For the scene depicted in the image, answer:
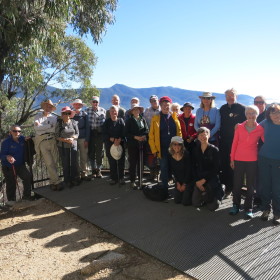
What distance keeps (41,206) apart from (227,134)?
3.24 meters

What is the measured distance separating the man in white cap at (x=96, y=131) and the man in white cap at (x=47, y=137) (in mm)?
763

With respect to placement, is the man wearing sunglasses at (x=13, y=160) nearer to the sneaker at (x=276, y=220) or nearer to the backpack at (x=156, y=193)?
the backpack at (x=156, y=193)

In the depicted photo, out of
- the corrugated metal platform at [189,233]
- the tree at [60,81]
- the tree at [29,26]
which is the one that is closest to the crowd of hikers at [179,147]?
the corrugated metal platform at [189,233]

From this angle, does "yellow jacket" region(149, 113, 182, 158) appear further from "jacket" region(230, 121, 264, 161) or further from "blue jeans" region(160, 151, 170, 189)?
"jacket" region(230, 121, 264, 161)

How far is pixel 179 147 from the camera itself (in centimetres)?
404

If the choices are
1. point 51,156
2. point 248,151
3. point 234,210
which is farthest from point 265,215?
point 51,156

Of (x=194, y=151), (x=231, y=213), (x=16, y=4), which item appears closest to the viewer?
(x=231, y=213)

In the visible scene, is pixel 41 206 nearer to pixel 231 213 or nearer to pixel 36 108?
pixel 231 213

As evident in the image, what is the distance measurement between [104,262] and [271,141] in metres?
2.46

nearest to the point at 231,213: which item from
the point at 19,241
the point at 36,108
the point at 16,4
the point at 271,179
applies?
the point at 271,179

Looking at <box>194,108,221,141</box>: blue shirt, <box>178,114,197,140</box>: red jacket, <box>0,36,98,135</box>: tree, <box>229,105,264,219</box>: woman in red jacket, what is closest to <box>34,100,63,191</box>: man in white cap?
<box>178,114,197,140</box>: red jacket

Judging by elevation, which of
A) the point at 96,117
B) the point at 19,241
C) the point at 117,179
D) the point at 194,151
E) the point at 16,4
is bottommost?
the point at 19,241

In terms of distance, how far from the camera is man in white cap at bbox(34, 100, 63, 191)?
4.67 metres

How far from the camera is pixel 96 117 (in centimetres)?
535
